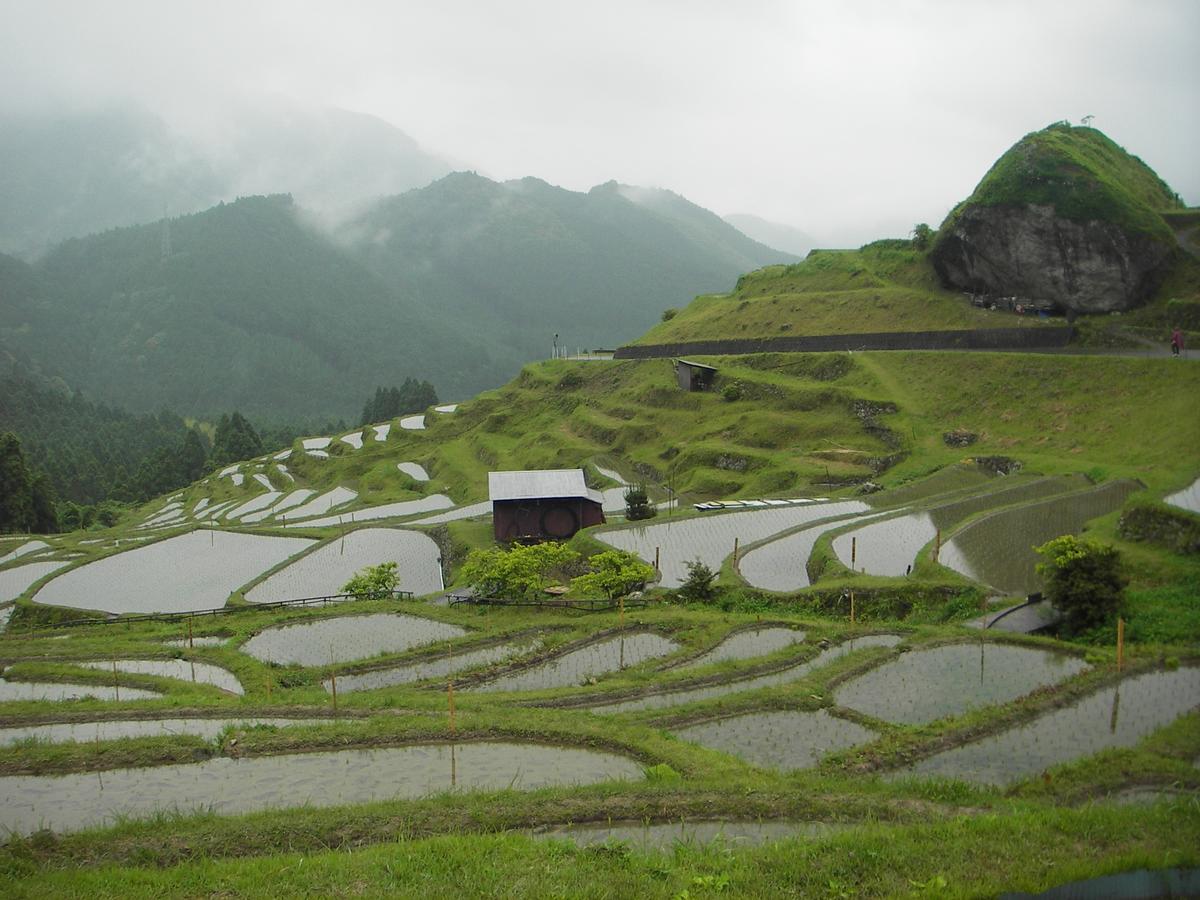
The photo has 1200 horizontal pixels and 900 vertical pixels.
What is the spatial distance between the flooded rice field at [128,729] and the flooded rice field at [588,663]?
4.57 m

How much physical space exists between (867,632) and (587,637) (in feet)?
21.1

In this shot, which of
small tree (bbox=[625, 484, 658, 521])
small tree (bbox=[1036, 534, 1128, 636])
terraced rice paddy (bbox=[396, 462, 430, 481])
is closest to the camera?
small tree (bbox=[1036, 534, 1128, 636])

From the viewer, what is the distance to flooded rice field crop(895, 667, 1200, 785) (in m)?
11.9

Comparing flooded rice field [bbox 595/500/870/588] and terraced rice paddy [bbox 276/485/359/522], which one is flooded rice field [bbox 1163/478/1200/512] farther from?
terraced rice paddy [bbox 276/485/359/522]

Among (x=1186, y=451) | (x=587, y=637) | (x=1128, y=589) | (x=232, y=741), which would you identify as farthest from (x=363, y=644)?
(x=1186, y=451)

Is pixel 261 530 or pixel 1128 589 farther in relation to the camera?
pixel 261 530

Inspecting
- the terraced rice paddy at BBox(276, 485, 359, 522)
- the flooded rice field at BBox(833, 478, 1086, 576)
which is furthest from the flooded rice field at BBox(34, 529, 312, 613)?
the flooded rice field at BBox(833, 478, 1086, 576)

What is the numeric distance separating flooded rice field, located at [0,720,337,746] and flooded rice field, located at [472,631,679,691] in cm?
457

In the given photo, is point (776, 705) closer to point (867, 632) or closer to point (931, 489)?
point (867, 632)

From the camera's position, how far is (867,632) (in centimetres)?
1914

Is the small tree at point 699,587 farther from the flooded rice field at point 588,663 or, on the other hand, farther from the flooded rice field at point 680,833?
the flooded rice field at point 680,833

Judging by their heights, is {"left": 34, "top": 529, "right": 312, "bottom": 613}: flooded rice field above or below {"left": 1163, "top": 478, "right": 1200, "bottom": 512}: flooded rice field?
below

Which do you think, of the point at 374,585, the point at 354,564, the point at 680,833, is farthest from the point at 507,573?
the point at 680,833

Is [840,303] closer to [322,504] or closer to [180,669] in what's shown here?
[322,504]
